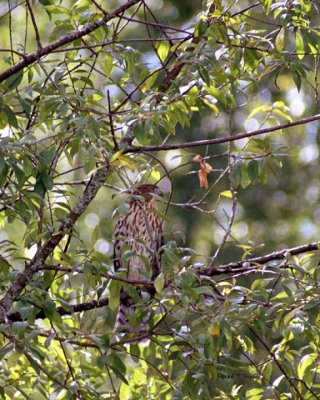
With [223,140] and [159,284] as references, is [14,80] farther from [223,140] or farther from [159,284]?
[159,284]

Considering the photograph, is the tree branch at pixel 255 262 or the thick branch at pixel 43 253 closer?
the thick branch at pixel 43 253

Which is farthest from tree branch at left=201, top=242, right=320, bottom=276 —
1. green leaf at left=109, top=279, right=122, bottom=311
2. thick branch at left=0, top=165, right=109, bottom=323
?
thick branch at left=0, top=165, right=109, bottom=323

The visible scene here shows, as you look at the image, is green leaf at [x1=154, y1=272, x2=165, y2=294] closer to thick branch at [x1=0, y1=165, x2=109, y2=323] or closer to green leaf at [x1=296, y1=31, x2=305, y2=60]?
thick branch at [x1=0, y1=165, x2=109, y2=323]

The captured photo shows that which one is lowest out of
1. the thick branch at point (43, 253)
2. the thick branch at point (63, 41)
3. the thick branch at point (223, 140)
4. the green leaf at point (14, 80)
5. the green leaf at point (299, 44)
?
the thick branch at point (43, 253)

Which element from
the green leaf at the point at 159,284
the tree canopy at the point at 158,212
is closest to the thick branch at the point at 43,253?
the tree canopy at the point at 158,212

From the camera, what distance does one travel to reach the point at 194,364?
3889 millimetres

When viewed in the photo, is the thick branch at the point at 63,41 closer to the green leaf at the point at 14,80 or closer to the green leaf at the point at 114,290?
the green leaf at the point at 14,80

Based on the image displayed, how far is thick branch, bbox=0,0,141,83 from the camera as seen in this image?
12.5 ft

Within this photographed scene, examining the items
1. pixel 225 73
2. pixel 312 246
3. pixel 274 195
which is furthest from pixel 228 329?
pixel 274 195

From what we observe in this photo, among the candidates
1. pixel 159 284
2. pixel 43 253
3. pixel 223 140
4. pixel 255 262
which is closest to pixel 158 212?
pixel 159 284

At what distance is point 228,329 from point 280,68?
3.65ft

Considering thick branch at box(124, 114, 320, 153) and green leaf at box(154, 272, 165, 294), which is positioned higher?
thick branch at box(124, 114, 320, 153)

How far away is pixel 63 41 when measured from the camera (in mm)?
3893

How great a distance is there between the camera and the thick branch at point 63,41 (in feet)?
12.5
